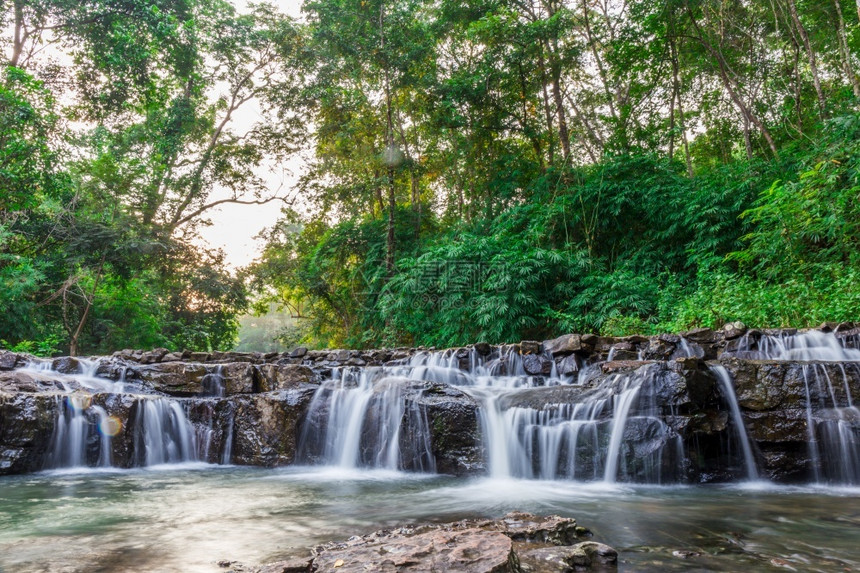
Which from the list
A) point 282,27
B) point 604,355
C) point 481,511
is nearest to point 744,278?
point 604,355

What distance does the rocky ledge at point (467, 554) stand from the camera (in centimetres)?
186

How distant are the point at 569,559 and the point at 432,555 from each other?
26.3 inches

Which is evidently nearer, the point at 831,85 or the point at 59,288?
the point at 59,288

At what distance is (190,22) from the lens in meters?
15.6

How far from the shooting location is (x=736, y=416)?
5.03m

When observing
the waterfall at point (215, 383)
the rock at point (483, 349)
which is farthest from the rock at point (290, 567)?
the rock at point (483, 349)

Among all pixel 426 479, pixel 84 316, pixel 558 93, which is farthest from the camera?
pixel 558 93

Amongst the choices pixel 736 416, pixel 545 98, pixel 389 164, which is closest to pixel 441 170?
pixel 389 164

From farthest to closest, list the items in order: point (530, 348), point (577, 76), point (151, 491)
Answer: point (577, 76)
point (530, 348)
point (151, 491)

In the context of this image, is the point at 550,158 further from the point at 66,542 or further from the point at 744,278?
the point at 66,542

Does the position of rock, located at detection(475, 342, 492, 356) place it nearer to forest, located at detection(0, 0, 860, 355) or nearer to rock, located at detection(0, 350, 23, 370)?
forest, located at detection(0, 0, 860, 355)

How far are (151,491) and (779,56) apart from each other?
18663mm

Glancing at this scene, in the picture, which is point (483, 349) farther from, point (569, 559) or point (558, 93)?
point (558, 93)

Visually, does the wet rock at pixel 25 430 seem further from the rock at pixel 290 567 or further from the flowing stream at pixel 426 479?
the rock at pixel 290 567
